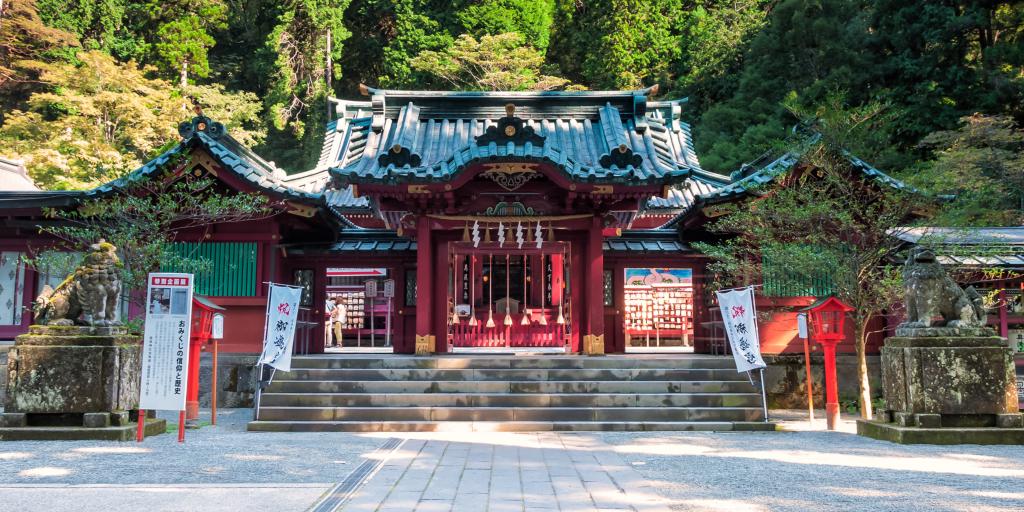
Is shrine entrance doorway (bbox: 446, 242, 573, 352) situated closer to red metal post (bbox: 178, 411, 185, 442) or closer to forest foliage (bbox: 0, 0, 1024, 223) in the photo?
red metal post (bbox: 178, 411, 185, 442)

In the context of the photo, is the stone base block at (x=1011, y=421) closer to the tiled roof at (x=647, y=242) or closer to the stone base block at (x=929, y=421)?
the stone base block at (x=929, y=421)

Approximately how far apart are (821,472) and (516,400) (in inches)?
205

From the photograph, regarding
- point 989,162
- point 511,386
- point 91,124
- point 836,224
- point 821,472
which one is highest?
point 91,124

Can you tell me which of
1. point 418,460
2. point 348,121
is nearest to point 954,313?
point 418,460

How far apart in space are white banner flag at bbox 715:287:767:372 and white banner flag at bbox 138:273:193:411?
27.2ft

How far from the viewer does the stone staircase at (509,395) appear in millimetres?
10648

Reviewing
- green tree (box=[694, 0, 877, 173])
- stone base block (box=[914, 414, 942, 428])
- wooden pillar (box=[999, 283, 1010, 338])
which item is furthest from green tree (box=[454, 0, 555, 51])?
stone base block (box=[914, 414, 942, 428])

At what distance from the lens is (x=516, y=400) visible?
11258mm

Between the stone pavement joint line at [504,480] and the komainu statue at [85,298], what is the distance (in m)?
4.69

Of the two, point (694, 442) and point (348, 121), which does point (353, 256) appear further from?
point (694, 442)

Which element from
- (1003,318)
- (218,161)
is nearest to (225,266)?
(218,161)

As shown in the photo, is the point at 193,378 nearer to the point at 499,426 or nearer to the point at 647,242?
the point at 499,426

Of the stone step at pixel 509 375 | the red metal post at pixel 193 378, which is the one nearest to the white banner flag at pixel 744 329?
the stone step at pixel 509 375

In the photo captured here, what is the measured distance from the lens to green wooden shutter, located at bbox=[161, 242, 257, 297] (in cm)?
1411
